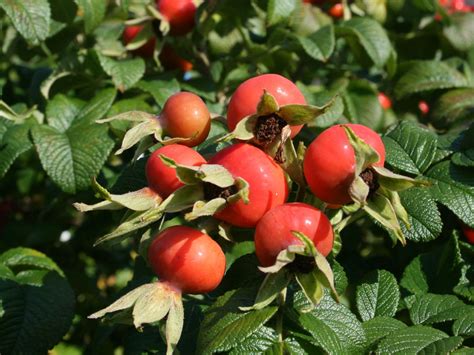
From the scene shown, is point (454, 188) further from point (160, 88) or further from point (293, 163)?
point (160, 88)

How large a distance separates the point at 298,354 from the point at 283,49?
4.06 feet

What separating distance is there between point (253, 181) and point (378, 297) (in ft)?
1.60

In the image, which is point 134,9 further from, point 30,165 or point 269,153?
point 269,153

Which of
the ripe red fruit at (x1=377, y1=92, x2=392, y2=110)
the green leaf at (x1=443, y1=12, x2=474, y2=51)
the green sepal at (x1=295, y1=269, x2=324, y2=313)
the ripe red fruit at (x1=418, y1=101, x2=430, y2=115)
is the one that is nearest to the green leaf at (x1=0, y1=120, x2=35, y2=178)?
the green sepal at (x1=295, y1=269, x2=324, y2=313)

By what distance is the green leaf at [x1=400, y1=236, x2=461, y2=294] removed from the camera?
1.58 m

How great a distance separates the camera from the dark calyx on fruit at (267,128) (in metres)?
1.29

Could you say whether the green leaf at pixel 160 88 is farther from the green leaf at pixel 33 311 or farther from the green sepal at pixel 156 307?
the green sepal at pixel 156 307

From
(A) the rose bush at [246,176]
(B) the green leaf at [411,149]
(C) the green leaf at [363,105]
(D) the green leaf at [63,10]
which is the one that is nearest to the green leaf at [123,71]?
(A) the rose bush at [246,176]

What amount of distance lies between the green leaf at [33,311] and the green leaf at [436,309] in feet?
2.81

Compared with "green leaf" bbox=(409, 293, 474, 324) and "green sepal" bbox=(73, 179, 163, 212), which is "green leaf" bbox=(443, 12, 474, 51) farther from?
"green sepal" bbox=(73, 179, 163, 212)

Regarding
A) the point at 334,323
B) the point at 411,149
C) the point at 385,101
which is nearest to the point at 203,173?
the point at 334,323

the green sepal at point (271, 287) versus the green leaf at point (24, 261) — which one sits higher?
the green sepal at point (271, 287)

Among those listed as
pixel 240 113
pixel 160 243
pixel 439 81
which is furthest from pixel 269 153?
pixel 439 81

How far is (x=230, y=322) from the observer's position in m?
1.25
